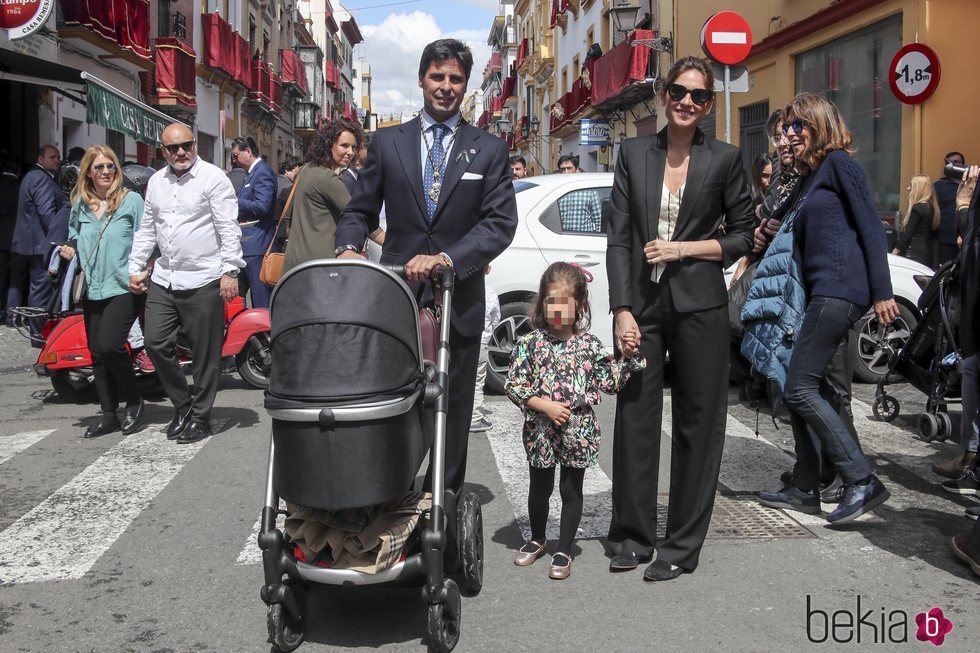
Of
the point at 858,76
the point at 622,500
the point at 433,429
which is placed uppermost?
the point at 858,76

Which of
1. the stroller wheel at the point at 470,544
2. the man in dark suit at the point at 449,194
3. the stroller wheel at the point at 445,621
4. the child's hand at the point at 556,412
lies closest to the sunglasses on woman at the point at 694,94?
the man in dark suit at the point at 449,194

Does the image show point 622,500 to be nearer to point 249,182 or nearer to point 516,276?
point 516,276

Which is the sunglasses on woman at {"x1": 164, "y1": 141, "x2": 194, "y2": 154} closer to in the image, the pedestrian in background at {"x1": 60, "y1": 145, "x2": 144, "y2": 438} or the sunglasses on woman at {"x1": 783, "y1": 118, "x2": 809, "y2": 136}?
the pedestrian in background at {"x1": 60, "y1": 145, "x2": 144, "y2": 438}

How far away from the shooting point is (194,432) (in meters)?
6.94

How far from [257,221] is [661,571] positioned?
22.6ft

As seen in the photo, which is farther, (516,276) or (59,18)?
(59,18)

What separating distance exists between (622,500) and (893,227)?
984cm

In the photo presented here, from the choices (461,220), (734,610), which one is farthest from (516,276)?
(734,610)

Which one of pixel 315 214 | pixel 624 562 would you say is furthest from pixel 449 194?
pixel 315 214

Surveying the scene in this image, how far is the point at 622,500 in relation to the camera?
14.2ft

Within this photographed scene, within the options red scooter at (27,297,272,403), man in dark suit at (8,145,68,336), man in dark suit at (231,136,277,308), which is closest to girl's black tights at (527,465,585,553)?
red scooter at (27,297,272,403)

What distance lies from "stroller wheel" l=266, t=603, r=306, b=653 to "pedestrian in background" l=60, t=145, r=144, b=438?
412cm

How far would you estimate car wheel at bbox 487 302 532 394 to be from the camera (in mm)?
8227

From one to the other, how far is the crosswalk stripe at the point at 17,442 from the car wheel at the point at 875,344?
6549mm
